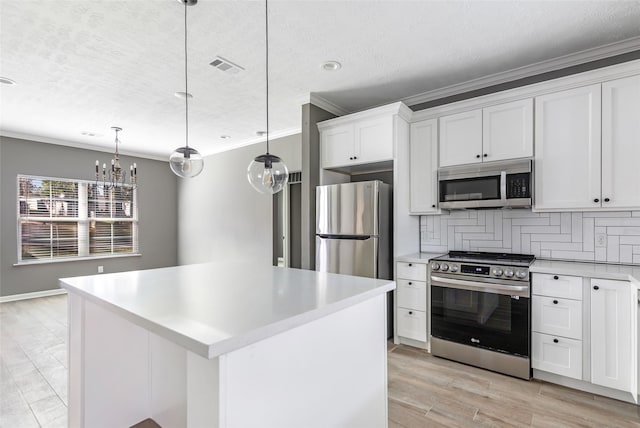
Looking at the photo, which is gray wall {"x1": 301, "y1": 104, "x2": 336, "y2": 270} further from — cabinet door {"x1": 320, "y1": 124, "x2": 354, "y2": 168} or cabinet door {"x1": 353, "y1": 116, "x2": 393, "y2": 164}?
cabinet door {"x1": 353, "y1": 116, "x2": 393, "y2": 164}

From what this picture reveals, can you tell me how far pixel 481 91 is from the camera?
327 cm

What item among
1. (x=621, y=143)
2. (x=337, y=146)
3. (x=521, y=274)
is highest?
(x=337, y=146)

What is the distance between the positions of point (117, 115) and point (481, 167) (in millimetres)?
4464

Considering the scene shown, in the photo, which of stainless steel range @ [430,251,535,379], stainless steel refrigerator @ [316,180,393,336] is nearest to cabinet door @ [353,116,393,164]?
stainless steel refrigerator @ [316,180,393,336]

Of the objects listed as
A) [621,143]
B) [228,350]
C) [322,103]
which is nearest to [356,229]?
[322,103]

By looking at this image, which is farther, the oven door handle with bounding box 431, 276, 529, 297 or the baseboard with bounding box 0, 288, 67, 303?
the baseboard with bounding box 0, 288, 67, 303

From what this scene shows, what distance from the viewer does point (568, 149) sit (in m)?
2.57

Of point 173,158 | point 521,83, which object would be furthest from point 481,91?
point 173,158

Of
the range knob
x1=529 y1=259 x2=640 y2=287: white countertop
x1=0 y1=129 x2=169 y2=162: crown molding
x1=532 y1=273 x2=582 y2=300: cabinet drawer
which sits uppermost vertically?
x1=0 y1=129 x2=169 y2=162: crown molding

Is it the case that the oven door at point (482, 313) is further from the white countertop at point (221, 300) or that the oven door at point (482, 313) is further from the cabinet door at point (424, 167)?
the white countertop at point (221, 300)

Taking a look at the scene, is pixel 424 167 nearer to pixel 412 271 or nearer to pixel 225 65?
pixel 412 271

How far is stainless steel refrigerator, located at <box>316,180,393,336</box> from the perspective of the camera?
123 inches

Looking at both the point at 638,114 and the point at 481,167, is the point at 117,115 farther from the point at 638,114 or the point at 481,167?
the point at 638,114

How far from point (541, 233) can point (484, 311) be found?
949 millimetres
